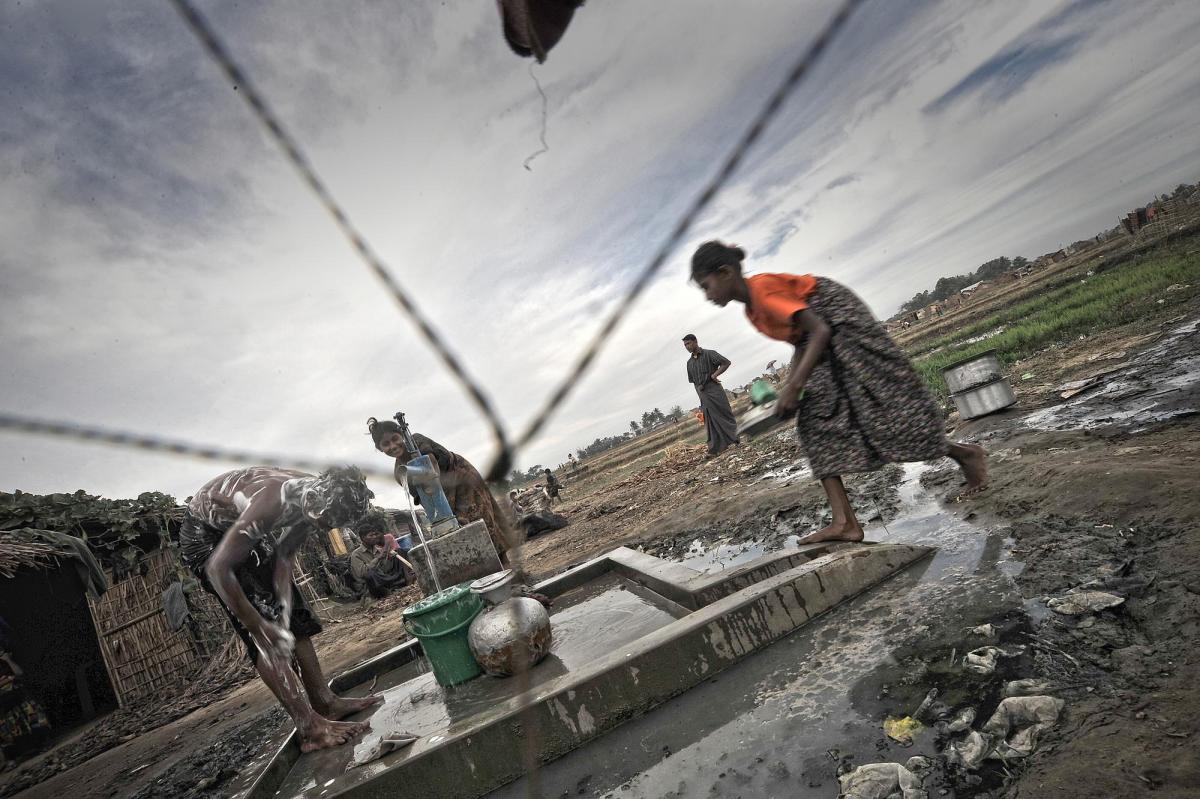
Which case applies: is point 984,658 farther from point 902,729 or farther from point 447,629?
point 447,629

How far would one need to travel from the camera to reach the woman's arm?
10.2 feet

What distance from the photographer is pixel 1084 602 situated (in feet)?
6.43

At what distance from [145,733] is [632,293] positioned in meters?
10.5

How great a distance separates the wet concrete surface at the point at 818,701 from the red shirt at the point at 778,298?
151cm

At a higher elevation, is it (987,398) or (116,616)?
(116,616)

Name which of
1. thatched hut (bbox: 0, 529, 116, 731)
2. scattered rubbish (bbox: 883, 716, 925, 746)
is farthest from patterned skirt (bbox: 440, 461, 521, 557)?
thatched hut (bbox: 0, 529, 116, 731)

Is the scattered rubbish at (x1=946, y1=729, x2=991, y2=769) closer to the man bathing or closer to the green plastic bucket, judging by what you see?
the green plastic bucket

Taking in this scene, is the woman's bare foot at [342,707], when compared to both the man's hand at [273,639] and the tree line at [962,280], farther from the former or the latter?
the tree line at [962,280]

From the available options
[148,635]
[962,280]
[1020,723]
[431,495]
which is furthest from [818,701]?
[962,280]

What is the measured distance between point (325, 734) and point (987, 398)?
262 inches

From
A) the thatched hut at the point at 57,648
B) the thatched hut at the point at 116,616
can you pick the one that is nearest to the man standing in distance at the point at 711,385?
the thatched hut at the point at 116,616

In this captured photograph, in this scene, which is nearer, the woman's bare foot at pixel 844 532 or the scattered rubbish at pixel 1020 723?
the scattered rubbish at pixel 1020 723

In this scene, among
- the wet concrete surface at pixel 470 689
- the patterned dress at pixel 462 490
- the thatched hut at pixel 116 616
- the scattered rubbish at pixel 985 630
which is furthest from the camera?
the thatched hut at pixel 116 616

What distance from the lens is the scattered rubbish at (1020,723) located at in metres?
1.49
